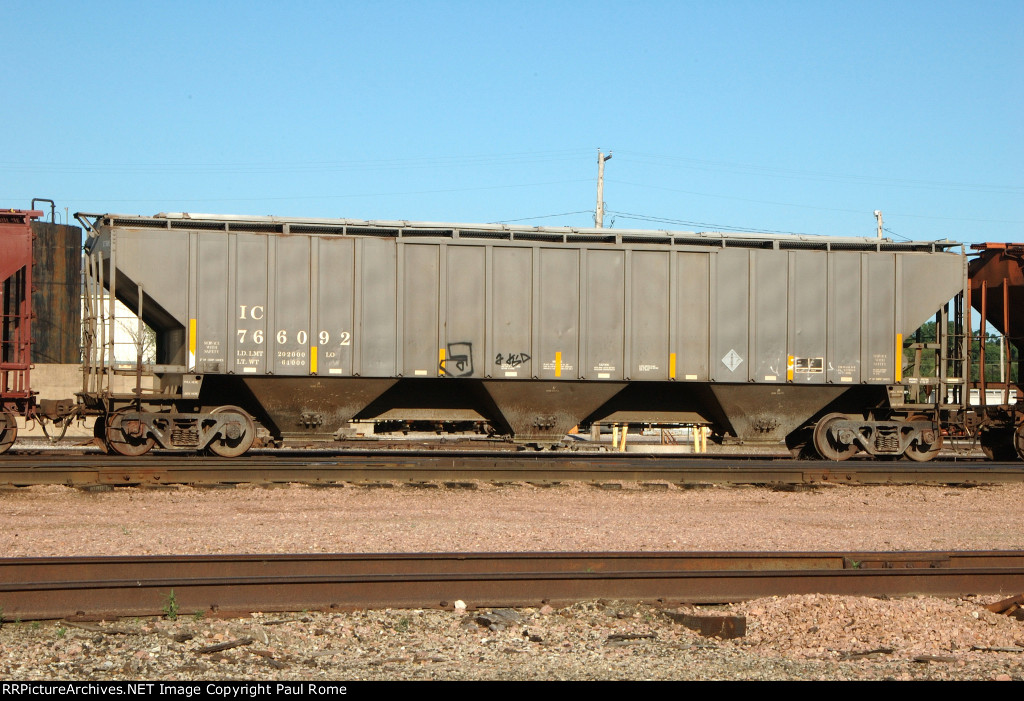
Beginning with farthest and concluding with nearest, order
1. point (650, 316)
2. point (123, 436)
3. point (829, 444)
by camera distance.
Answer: point (829, 444)
point (650, 316)
point (123, 436)

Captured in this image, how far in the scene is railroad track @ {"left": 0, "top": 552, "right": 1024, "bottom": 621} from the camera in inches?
242

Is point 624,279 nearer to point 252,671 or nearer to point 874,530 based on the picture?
point 874,530

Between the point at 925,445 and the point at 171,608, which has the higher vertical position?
the point at 925,445

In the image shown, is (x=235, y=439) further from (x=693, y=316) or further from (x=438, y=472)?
(x=693, y=316)

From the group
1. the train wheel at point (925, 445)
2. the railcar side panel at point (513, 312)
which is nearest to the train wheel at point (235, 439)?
the railcar side panel at point (513, 312)

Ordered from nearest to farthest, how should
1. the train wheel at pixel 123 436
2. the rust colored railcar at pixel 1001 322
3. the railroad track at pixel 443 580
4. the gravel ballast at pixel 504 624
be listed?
the gravel ballast at pixel 504 624 → the railroad track at pixel 443 580 → the train wheel at pixel 123 436 → the rust colored railcar at pixel 1001 322

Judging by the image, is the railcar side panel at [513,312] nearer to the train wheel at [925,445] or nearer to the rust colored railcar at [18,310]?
the train wheel at [925,445]

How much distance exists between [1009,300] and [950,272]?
159cm

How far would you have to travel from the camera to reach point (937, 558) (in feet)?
25.5

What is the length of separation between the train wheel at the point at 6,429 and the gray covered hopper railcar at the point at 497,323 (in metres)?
1.47

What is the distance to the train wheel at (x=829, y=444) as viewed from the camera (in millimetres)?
15750

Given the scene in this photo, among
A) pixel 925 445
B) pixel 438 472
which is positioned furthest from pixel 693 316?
pixel 438 472

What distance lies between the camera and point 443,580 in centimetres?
654

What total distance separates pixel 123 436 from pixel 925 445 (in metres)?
13.7
